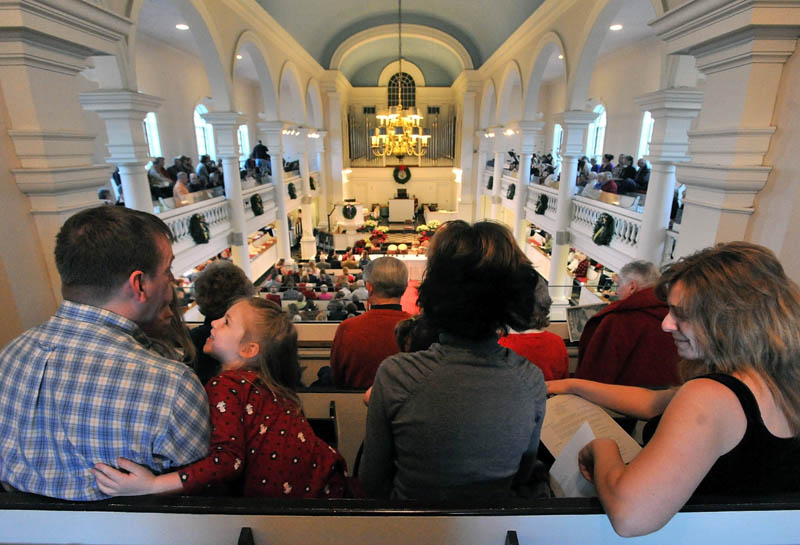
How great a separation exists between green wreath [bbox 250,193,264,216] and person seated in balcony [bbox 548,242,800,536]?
923 centimetres

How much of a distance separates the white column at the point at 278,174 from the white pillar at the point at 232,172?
1.65m

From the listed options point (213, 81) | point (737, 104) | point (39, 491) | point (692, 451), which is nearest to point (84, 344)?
point (39, 491)

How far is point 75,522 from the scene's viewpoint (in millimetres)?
1075

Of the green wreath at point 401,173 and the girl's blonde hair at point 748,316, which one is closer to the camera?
the girl's blonde hair at point 748,316

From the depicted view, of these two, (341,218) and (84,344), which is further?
(341,218)

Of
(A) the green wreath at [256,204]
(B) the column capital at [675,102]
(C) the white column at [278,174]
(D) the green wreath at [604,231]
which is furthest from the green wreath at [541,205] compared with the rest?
(A) the green wreath at [256,204]

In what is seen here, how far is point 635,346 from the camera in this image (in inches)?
83.2

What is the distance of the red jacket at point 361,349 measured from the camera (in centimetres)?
223

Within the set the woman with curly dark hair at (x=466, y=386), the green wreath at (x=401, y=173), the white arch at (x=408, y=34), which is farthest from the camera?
the green wreath at (x=401, y=173)

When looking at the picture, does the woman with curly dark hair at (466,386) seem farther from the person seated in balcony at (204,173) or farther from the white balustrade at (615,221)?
the person seated in balcony at (204,173)

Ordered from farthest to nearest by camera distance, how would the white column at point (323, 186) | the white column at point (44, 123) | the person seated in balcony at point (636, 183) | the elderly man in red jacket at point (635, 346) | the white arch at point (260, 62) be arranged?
the white column at point (323, 186) < the white arch at point (260, 62) < the person seated in balcony at point (636, 183) < the white column at point (44, 123) < the elderly man in red jacket at point (635, 346)

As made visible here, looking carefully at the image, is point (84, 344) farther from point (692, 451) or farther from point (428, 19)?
point (428, 19)

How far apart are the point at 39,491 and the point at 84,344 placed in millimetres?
387

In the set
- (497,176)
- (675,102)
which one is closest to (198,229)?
(675,102)
